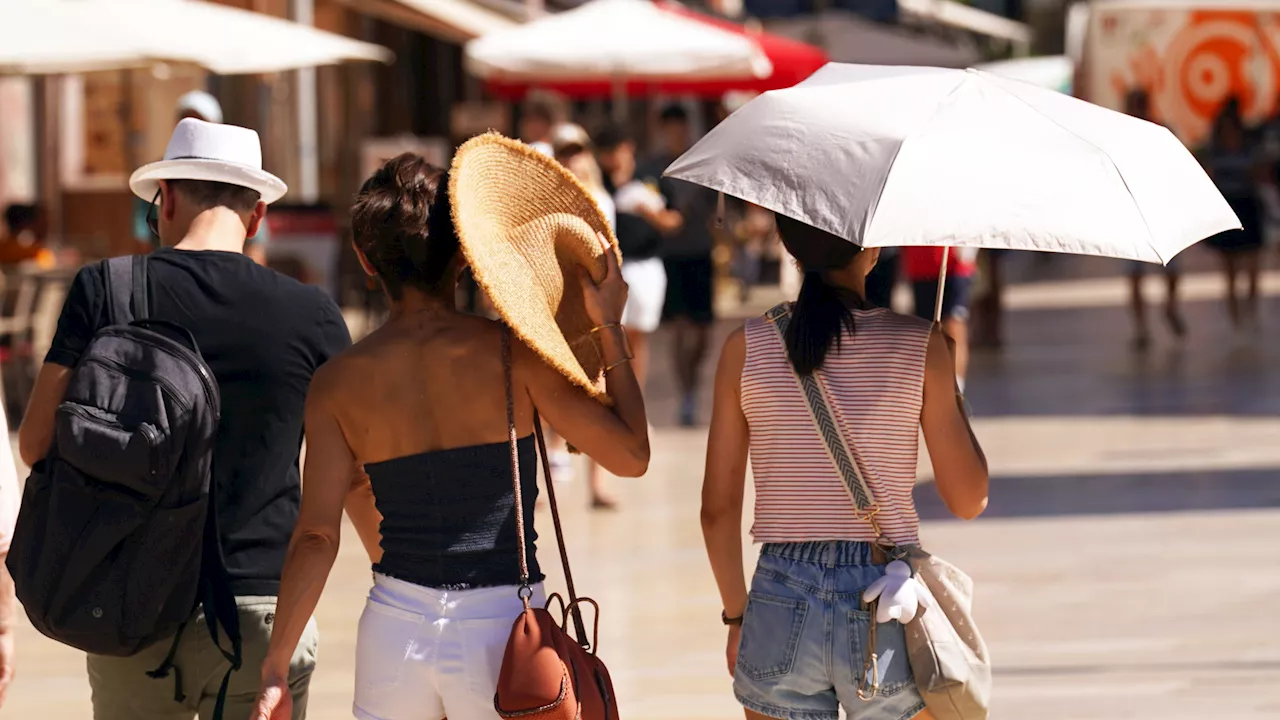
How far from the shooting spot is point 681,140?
13289 mm

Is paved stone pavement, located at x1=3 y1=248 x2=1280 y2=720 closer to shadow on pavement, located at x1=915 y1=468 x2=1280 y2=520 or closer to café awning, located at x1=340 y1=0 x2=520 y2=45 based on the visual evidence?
shadow on pavement, located at x1=915 y1=468 x2=1280 y2=520

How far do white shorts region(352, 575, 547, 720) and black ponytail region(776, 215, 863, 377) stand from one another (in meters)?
0.72

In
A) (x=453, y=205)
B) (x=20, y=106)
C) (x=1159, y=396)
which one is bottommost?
(x=1159, y=396)

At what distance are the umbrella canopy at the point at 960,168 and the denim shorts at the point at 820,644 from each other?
64cm

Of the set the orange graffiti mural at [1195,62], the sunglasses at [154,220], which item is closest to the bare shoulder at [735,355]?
the sunglasses at [154,220]

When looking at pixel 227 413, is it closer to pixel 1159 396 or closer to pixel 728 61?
pixel 1159 396

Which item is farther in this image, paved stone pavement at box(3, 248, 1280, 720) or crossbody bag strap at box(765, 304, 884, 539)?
paved stone pavement at box(3, 248, 1280, 720)

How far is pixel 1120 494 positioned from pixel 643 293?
8.82 feet

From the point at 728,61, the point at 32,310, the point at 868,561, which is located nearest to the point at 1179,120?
the point at 728,61

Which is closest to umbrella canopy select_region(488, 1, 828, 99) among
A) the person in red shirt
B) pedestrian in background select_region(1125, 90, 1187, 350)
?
pedestrian in background select_region(1125, 90, 1187, 350)

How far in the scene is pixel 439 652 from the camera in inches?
134

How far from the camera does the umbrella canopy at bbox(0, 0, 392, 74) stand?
9.94 metres

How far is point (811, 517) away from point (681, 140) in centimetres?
978

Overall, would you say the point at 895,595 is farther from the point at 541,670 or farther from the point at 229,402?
the point at 229,402
